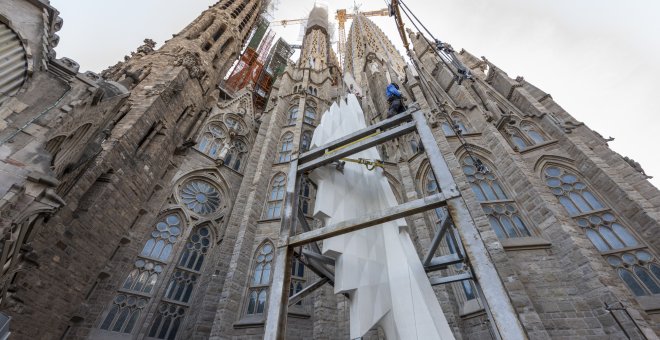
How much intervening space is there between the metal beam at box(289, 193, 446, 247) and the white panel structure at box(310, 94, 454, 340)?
1.28 ft

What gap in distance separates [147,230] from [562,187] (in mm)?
14199

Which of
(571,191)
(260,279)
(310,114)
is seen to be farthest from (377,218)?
(310,114)

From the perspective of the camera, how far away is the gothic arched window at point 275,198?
1089cm

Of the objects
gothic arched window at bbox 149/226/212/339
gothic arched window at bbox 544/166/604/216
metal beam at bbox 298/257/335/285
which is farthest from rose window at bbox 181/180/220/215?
gothic arched window at bbox 544/166/604/216

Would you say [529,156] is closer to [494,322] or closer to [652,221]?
[652,221]

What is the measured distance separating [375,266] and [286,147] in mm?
11755

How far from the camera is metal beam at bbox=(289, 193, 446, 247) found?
2520mm

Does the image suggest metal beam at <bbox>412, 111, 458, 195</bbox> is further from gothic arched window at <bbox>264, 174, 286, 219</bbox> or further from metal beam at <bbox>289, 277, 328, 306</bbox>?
gothic arched window at <bbox>264, 174, 286, 219</bbox>

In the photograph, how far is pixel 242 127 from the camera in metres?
16.2

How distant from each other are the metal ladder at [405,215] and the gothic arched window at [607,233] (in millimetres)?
7589

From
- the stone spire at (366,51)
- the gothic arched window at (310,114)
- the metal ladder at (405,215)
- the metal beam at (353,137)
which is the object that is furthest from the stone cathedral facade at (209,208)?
the stone spire at (366,51)

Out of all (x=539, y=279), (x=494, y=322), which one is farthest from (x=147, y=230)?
(x=539, y=279)

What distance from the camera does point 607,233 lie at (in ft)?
26.6

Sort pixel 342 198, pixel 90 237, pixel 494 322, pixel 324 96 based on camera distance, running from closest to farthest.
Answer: pixel 494 322 < pixel 342 198 < pixel 90 237 < pixel 324 96
